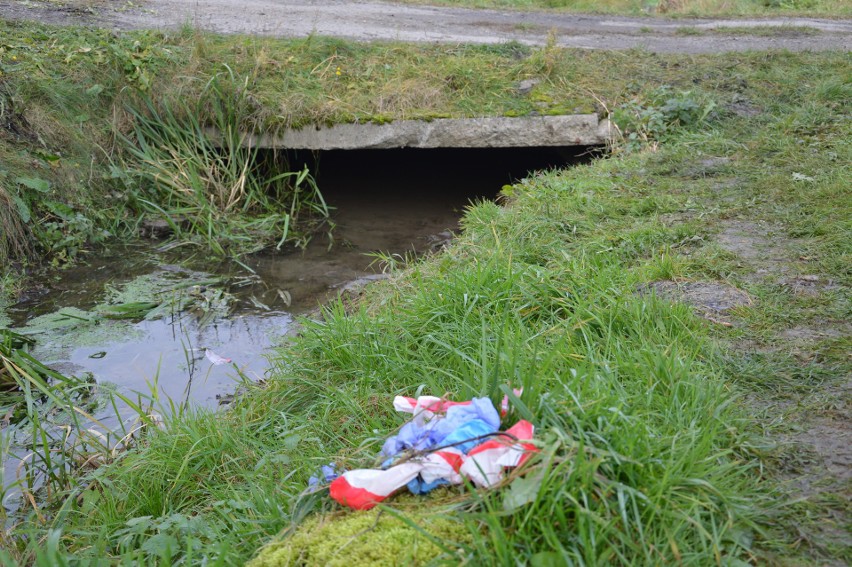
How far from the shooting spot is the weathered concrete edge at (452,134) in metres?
6.82

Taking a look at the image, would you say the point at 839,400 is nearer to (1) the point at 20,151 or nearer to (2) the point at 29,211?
(2) the point at 29,211

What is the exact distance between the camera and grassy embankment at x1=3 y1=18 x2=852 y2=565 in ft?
6.92

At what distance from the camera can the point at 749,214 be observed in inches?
187

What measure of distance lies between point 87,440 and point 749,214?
13.3 ft

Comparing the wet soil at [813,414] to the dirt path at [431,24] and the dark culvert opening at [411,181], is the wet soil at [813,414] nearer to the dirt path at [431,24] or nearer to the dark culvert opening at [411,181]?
the dark culvert opening at [411,181]

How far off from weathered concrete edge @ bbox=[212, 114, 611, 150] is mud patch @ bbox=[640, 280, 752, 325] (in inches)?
129

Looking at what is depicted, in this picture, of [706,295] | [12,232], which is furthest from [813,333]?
[12,232]

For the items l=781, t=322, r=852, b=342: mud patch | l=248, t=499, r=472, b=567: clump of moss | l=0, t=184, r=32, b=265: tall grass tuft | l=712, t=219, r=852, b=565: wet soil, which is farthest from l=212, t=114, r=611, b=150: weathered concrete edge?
l=248, t=499, r=472, b=567: clump of moss

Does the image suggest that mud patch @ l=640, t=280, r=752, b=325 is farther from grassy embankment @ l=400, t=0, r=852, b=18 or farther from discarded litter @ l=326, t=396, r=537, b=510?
grassy embankment @ l=400, t=0, r=852, b=18

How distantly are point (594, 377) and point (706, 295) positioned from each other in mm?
1276

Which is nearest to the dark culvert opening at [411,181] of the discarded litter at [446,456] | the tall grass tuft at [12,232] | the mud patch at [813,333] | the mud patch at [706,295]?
the tall grass tuft at [12,232]

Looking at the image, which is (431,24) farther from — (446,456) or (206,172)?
(446,456)

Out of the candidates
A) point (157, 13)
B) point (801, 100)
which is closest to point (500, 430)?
point (801, 100)

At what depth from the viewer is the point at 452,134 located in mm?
6859
